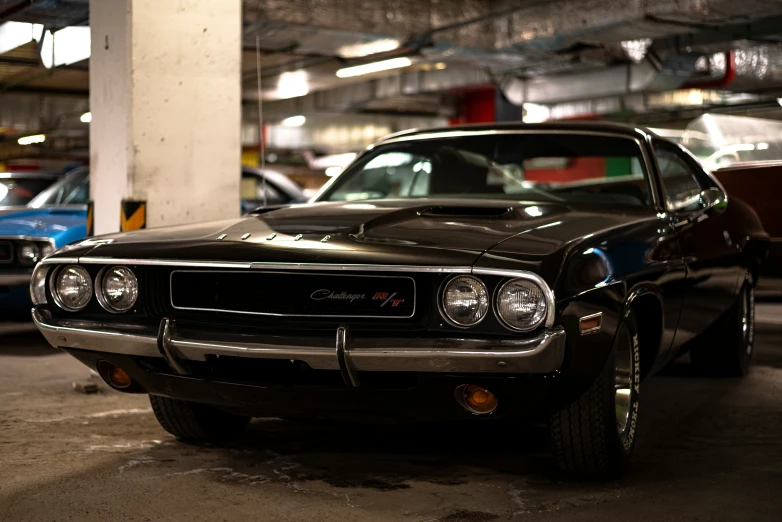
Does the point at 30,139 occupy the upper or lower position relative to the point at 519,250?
upper

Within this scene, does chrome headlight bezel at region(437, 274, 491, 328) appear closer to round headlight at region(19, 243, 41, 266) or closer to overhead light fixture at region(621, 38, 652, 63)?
round headlight at region(19, 243, 41, 266)

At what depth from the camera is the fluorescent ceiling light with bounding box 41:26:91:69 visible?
12664mm

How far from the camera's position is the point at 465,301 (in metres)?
2.92

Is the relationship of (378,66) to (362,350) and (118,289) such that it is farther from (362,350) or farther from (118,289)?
(362,350)

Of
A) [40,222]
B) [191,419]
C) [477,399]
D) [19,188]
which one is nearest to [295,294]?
[477,399]

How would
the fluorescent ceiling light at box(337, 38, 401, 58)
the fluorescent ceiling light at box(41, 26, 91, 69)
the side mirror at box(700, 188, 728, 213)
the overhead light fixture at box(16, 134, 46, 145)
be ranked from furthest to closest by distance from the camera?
the overhead light fixture at box(16, 134, 46, 145)
the fluorescent ceiling light at box(41, 26, 91, 69)
the fluorescent ceiling light at box(337, 38, 401, 58)
the side mirror at box(700, 188, 728, 213)

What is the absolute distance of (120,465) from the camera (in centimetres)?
361

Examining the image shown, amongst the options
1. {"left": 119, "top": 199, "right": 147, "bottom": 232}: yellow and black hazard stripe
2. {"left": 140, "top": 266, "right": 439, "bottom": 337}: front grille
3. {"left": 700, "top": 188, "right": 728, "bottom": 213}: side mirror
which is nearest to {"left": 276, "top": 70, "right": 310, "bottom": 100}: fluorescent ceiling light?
{"left": 119, "top": 199, "right": 147, "bottom": 232}: yellow and black hazard stripe

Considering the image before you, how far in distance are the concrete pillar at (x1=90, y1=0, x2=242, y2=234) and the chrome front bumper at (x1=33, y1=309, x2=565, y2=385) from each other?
8.05 feet

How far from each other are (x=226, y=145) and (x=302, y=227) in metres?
2.55

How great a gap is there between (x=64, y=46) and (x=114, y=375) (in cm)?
1024

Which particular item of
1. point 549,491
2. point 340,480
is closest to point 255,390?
point 340,480

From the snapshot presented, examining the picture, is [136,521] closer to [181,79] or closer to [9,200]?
[181,79]

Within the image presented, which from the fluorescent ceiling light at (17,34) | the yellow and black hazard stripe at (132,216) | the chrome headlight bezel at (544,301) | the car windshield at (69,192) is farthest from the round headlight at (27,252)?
the fluorescent ceiling light at (17,34)
